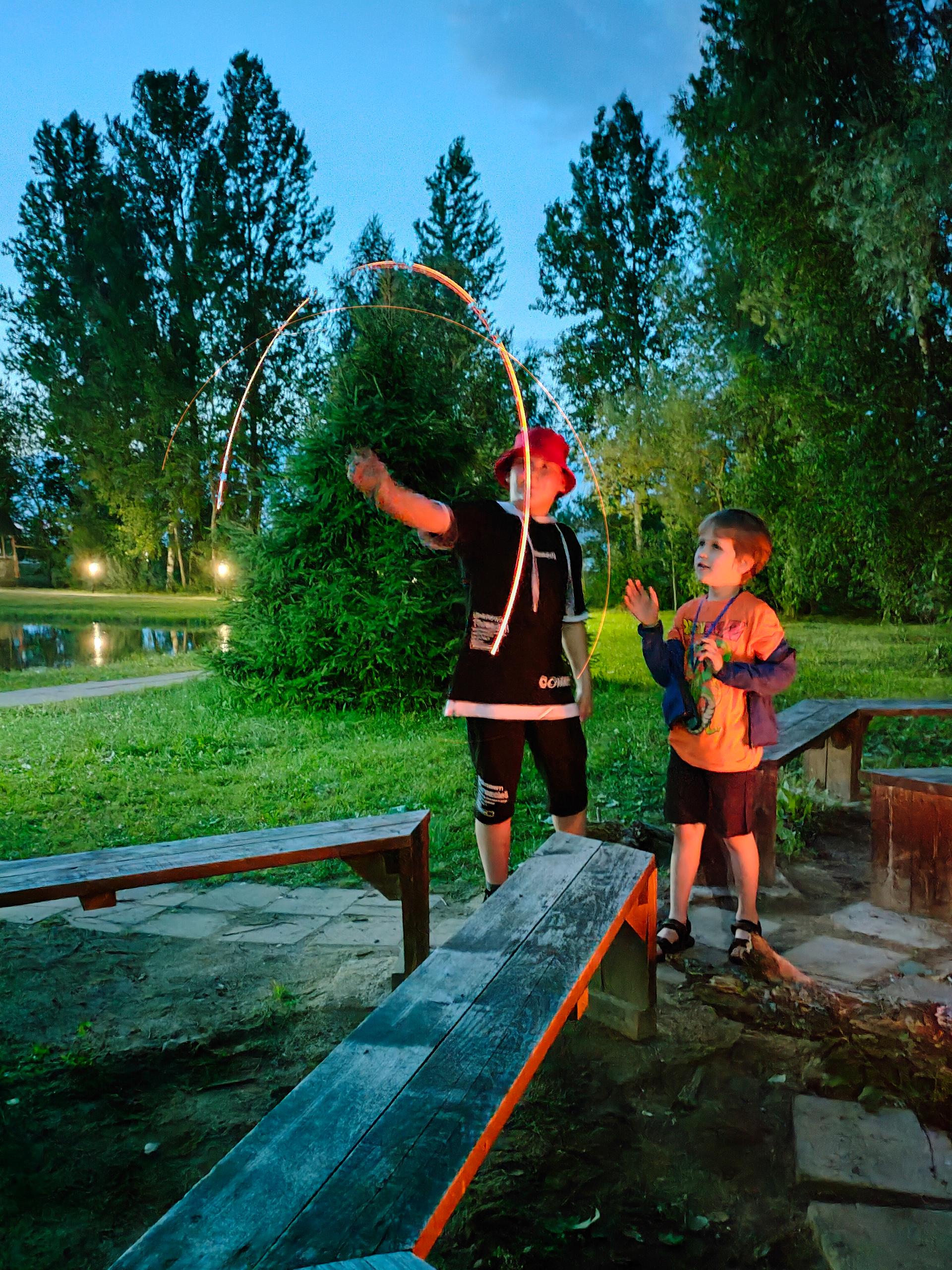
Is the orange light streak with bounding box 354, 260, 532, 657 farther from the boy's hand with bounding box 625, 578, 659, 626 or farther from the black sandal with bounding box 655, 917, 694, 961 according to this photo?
the black sandal with bounding box 655, 917, 694, 961

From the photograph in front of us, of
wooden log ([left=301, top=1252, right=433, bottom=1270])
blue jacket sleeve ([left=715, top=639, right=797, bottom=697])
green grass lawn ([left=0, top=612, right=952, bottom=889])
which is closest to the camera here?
wooden log ([left=301, top=1252, right=433, bottom=1270])

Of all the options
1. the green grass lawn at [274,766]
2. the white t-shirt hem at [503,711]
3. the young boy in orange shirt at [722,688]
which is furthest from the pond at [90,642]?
the young boy in orange shirt at [722,688]

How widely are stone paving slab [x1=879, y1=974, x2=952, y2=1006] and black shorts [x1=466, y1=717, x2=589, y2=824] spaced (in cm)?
139

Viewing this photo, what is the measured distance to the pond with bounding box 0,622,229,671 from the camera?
15.5m

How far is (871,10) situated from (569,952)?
40.5 ft

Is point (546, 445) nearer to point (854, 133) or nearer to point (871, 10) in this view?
point (854, 133)

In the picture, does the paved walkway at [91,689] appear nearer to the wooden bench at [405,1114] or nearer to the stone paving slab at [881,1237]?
the wooden bench at [405,1114]

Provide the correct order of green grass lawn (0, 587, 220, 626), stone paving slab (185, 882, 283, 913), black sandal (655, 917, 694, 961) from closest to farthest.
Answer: black sandal (655, 917, 694, 961) < stone paving slab (185, 882, 283, 913) < green grass lawn (0, 587, 220, 626)

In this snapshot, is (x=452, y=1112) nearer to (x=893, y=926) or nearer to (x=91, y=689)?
(x=893, y=926)

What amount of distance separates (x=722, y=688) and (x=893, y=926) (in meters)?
1.55

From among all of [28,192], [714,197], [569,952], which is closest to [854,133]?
[714,197]

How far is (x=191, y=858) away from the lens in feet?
9.94

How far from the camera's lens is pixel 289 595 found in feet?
30.1

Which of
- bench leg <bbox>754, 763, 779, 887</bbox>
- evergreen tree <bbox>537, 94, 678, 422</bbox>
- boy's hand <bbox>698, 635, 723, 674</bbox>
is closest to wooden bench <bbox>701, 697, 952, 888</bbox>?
bench leg <bbox>754, 763, 779, 887</bbox>
